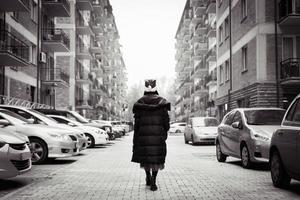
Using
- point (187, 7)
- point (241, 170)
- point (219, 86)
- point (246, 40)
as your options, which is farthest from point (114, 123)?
point (187, 7)

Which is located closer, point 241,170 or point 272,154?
point 272,154

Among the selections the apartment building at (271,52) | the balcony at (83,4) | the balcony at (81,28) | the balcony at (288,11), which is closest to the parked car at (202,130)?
the apartment building at (271,52)

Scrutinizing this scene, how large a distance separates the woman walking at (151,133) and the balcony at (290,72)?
16.8m

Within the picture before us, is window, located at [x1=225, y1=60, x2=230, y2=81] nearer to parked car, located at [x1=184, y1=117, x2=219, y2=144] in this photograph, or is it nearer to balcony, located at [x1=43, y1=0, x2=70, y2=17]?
parked car, located at [x1=184, y1=117, x2=219, y2=144]

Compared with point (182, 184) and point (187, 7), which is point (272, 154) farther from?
point (187, 7)

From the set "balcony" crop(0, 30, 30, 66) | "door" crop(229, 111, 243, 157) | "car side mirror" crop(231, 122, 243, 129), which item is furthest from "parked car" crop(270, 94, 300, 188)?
"balcony" crop(0, 30, 30, 66)

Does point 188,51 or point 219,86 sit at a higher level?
point 188,51

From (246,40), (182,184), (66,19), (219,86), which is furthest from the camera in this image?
(66,19)

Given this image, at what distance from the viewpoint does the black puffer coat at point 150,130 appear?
8500mm

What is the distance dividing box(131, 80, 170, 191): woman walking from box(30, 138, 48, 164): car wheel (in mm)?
5582

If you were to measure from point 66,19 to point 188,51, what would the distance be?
34074 mm

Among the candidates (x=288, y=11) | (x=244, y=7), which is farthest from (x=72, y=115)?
(x=244, y=7)

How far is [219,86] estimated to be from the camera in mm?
36469

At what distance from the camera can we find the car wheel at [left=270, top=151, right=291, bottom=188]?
839 centimetres
